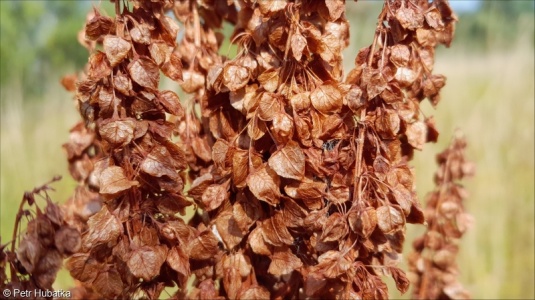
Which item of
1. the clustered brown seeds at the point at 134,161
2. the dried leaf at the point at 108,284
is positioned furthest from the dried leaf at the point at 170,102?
the dried leaf at the point at 108,284

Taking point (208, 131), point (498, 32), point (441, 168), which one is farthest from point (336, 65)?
point (498, 32)

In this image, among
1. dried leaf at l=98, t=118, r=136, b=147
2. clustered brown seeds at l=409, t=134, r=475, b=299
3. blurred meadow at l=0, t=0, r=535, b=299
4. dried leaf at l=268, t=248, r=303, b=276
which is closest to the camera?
dried leaf at l=98, t=118, r=136, b=147

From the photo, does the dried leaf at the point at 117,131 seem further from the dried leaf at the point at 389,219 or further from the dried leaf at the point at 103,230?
the dried leaf at the point at 389,219

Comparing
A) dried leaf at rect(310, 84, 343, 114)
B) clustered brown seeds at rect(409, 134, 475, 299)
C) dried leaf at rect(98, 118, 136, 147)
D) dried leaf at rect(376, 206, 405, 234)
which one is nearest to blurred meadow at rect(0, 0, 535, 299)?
dried leaf at rect(98, 118, 136, 147)

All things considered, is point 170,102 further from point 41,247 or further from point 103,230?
point 41,247

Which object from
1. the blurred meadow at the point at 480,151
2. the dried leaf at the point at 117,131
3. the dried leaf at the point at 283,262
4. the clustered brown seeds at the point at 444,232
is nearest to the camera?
the dried leaf at the point at 117,131

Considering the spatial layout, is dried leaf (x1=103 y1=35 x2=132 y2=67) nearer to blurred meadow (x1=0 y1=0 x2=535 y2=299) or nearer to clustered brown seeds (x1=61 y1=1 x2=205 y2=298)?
clustered brown seeds (x1=61 y1=1 x2=205 y2=298)
